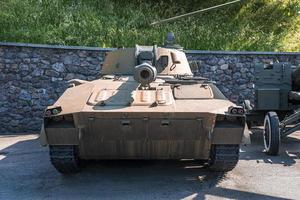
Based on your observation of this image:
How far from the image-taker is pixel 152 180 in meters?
6.39

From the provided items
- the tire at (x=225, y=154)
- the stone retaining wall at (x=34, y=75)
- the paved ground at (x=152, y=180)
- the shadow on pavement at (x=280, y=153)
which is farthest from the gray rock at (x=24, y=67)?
the tire at (x=225, y=154)

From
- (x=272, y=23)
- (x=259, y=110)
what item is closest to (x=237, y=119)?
(x=259, y=110)

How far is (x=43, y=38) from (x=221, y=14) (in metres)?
5.81

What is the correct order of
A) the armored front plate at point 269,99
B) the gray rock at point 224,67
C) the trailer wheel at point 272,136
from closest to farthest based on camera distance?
the trailer wheel at point 272,136 → the armored front plate at point 269,99 → the gray rock at point 224,67

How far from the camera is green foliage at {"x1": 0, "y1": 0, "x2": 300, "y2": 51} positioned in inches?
500

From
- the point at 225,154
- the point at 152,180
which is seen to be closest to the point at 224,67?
the point at 152,180

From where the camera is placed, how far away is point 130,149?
5.96 meters

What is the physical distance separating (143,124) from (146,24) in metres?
9.01

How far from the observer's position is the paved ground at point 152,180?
5699 millimetres

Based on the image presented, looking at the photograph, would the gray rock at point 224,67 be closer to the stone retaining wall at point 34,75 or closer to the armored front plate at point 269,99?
the stone retaining wall at point 34,75

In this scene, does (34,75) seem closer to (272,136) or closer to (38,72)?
(38,72)

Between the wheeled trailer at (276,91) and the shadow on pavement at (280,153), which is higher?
the wheeled trailer at (276,91)

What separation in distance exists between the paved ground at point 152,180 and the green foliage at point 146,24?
512cm

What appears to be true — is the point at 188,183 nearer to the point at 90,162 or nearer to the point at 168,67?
the point at 90,162
